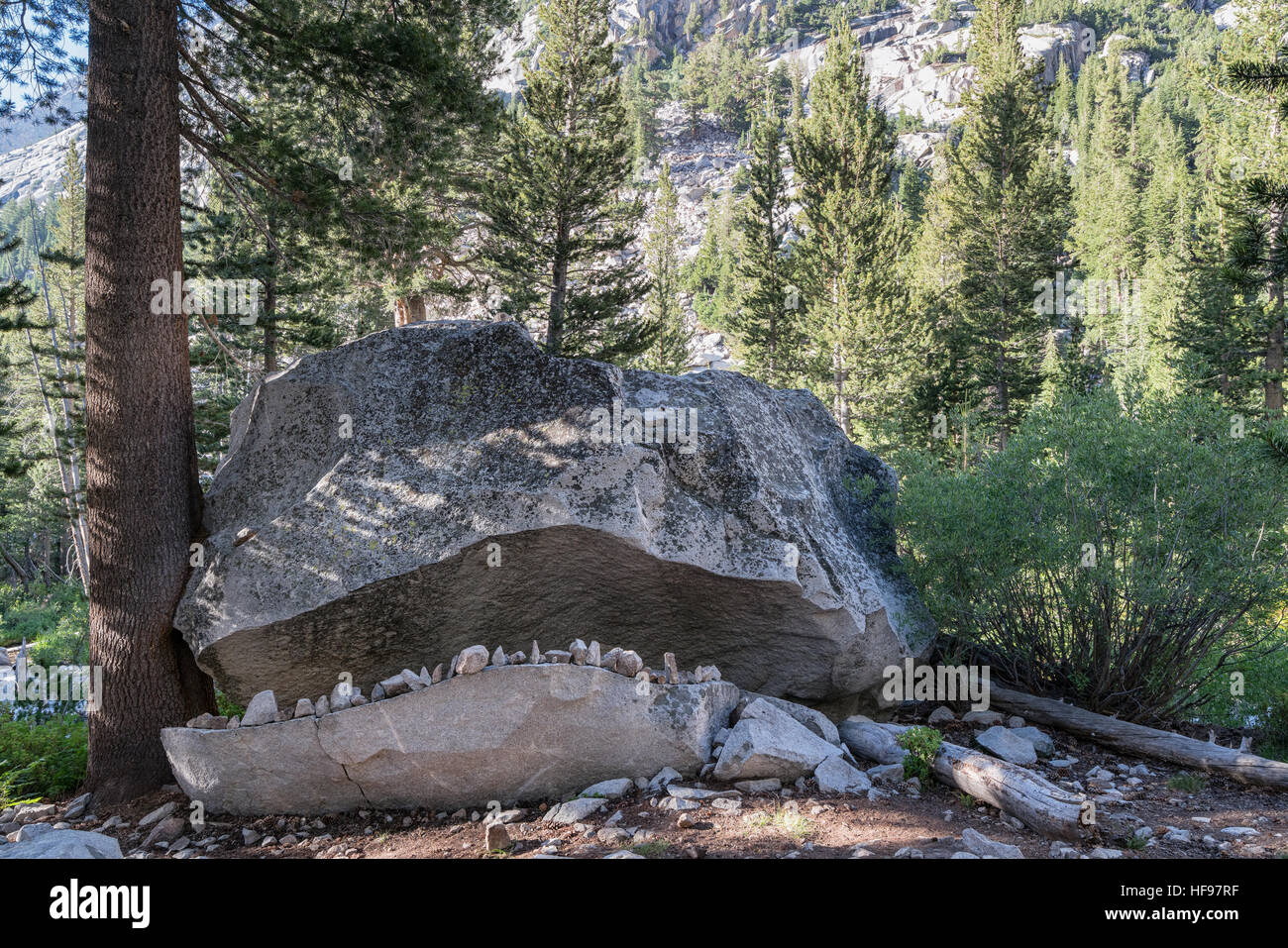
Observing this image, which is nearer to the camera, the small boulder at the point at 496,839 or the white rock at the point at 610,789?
the small boulder at the point at 496,839

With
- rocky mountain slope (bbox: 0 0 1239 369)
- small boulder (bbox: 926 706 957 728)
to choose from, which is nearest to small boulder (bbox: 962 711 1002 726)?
small boulder (bbox: 926 706 957 728)

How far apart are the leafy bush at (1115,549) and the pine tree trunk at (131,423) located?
20.9ft

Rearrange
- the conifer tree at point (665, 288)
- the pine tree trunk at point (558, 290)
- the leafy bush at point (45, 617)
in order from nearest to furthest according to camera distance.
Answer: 1. the leafy bush at point (45, 617)
2. the pine tree trunk at point (558, 290)
3. the conifer tree at point (665, 288)

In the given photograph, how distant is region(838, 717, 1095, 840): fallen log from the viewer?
395 cm

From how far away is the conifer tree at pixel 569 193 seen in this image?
21.1 metres

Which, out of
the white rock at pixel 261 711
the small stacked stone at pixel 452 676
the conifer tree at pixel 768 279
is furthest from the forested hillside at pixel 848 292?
the small stacked stone at pixel 452 676

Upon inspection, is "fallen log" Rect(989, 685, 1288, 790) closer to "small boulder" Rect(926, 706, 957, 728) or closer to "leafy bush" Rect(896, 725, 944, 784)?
"small boulder" Rect(926, 706, 957, 728)

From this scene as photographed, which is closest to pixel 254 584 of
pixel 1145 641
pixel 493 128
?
pixel 493 128

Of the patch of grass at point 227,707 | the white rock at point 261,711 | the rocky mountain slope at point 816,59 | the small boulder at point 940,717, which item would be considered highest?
the rocky mountain slope at point 816,59

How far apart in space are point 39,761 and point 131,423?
115 inches

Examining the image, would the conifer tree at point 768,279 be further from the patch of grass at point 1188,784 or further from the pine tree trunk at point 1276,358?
the patch of grass at point 1188,784

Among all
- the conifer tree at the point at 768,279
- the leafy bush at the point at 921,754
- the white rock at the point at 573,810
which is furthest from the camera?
the conifer tree at the point at 768,279

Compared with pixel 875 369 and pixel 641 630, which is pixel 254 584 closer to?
pixel 641 630

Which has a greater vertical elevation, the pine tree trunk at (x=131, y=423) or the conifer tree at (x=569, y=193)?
the conifer tree at (x=569, y=193)
